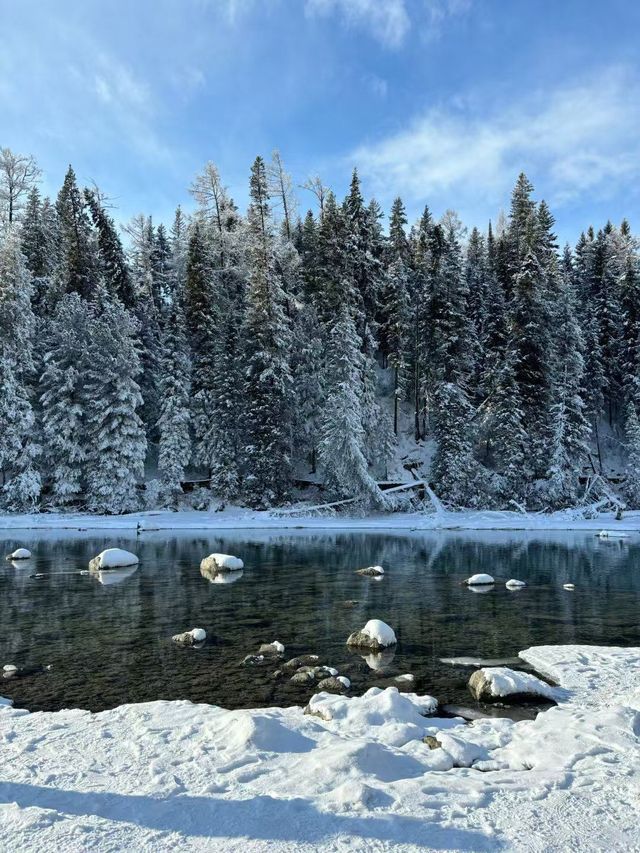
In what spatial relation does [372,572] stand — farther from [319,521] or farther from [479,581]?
[319,521]

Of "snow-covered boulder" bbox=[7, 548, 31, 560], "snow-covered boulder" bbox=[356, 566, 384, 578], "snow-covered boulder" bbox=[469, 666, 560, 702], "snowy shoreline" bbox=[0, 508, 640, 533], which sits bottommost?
"snowy shoreline" bbox=[0, 508, 640, 533]

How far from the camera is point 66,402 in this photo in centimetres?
4466

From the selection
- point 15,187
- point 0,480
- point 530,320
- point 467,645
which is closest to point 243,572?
point 467,645

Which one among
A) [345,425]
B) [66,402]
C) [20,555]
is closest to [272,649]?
[20,555]

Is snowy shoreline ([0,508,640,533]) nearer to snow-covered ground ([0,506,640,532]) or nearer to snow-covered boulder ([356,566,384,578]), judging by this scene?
snow-covered ground ([0,506,640,532])

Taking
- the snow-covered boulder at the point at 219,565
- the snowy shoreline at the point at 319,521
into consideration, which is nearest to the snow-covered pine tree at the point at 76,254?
the snowy shoreline at the point at 319,521

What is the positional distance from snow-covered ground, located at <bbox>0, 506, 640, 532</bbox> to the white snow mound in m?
27.3

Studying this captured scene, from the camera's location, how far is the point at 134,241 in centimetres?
6444

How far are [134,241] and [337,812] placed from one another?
217ft

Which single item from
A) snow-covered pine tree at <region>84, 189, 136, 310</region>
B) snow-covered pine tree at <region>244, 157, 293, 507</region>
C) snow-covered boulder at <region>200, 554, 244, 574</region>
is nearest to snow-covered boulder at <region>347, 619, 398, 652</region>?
snow-covered boulder at <region>200, 554, 244, 574</region>

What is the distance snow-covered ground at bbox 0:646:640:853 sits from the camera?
5.30 metres

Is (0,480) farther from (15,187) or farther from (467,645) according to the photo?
(467,645)

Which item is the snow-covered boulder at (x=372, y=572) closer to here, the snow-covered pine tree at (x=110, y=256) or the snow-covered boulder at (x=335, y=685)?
the snow-covered boulder at (x=335, y=685)

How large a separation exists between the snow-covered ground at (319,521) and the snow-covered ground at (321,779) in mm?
31793
